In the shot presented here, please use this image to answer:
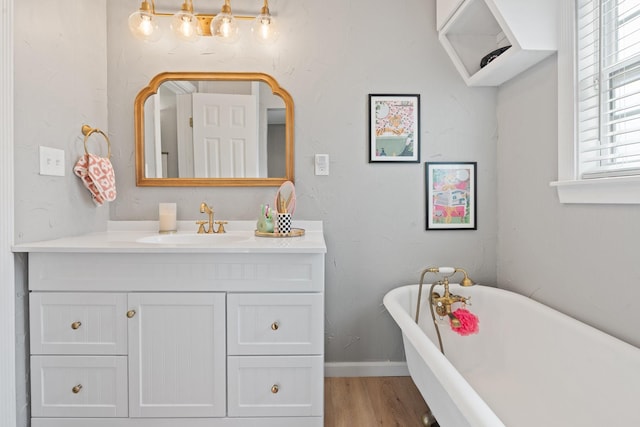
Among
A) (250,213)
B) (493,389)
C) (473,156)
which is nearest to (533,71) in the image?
(473,156)

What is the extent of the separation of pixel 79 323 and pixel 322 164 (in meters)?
1.36

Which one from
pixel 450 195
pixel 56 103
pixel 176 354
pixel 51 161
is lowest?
pixel 176 354

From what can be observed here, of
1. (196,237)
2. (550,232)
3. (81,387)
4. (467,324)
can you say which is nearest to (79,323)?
(81,387)

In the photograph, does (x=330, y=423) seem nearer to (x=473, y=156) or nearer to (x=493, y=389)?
(x=493, y=389)

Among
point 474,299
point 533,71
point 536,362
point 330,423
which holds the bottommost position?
point 330,423

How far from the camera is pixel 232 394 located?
4.84 feet

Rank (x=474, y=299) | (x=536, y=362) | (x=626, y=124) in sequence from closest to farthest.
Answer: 1. (x=626, y=124)
2. (x=536, y=362)
3. (x=474, y=299)

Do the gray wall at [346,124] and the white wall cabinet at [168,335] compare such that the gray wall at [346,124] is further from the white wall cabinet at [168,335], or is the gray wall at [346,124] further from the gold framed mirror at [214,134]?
the white wall cabinet at [168,335]

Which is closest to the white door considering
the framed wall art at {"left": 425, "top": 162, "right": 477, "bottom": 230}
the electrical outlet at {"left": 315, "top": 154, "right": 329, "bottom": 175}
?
the electrical outlet at {"left": 315, "top": 154, "right": 329, "bottom": 175}

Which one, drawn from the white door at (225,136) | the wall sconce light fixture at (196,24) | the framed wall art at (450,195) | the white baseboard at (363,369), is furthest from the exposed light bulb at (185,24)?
the white baseboard at (363,369)

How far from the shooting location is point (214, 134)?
2057 mm

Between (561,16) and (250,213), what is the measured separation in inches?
68.0

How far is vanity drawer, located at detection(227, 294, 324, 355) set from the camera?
1.46m

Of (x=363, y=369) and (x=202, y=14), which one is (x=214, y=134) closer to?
(x=202, y=14)
